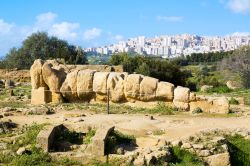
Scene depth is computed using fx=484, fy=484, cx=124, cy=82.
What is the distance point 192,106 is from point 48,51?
35229 mm

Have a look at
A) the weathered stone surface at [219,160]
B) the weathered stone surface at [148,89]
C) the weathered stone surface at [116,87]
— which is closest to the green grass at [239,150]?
the weathered stone surface at [219,160]

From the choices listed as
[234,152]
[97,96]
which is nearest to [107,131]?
[234,152]

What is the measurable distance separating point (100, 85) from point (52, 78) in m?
2.56

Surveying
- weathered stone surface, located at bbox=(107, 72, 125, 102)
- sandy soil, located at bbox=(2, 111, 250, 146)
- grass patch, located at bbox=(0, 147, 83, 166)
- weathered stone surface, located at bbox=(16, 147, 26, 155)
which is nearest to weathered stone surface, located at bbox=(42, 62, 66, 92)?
weathered stone surface, located at bbox=(107, 72, 125, 102)

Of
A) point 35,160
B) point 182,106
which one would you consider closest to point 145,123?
point 35,160

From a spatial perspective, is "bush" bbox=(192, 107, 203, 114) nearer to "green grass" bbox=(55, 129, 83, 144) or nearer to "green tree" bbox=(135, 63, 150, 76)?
"green grass" bbox=(55, 129, 83, 144)

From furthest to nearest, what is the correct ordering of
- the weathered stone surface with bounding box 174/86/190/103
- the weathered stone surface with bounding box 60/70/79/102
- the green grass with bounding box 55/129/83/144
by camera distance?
1. the weathered stone surface with bounding box 60/70/79/102
2. the weathered stone surface with bounding box 174/86/190/103
3. the green grass with bounding box 55/129/83/144

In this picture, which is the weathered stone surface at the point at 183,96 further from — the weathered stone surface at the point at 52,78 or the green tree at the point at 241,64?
the green tree at the point at 241,64

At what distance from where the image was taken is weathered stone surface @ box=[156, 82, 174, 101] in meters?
22.4

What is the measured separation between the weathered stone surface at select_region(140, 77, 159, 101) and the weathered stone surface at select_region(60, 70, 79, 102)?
3.51 metres

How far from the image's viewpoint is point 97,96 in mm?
23812

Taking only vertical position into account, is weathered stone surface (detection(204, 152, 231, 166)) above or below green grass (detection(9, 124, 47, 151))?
below

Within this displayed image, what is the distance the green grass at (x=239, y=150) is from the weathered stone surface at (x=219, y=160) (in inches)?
17.1

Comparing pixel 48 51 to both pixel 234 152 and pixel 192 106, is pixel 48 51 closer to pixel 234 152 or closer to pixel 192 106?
pixel 192 106
